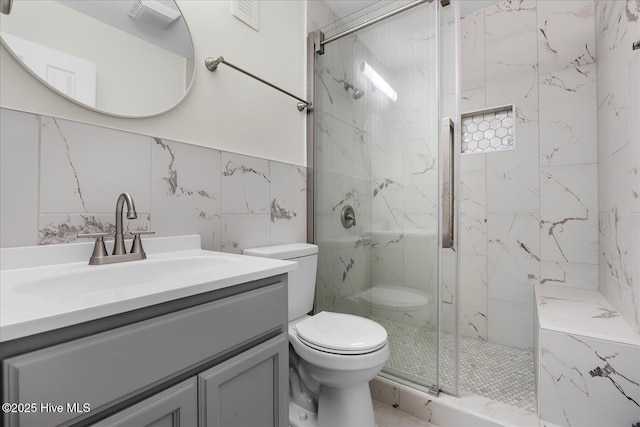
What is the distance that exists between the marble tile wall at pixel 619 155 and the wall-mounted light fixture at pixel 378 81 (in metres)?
1.00

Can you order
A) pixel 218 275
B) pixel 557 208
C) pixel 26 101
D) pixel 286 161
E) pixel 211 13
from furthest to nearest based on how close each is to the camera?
pixel 557 208 → pixel 286 161 → pixel 211 13 → pixel 26 101 → pixel 218 275

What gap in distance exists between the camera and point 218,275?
74cm

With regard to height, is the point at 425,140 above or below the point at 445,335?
above

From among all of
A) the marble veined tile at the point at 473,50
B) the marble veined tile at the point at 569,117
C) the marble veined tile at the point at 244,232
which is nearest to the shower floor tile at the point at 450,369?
the marble veined tile at the point at 244,232

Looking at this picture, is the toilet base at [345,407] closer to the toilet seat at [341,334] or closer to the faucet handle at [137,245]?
the toilet seat at [341,334]

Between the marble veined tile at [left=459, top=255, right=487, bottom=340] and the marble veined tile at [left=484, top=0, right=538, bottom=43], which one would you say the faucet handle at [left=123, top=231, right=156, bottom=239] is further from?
the marble veined tile at [left=484, top=0, right=538, bottom=43]

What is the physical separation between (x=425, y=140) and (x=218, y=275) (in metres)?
1.21

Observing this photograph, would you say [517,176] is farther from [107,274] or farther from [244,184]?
[107,274]

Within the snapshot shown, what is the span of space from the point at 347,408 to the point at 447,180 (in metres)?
1.12

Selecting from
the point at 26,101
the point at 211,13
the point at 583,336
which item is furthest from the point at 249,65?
the point at 583,336

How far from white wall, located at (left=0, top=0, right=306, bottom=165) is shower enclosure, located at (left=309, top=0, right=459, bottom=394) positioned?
17cm

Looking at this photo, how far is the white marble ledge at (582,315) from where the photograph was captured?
123 cm

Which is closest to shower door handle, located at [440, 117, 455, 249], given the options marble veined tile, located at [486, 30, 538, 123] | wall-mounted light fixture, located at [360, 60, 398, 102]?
wall-mounted light fixture, located at [360, 60, 398, 102]

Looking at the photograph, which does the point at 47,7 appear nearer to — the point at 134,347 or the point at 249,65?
the point at 249,65
